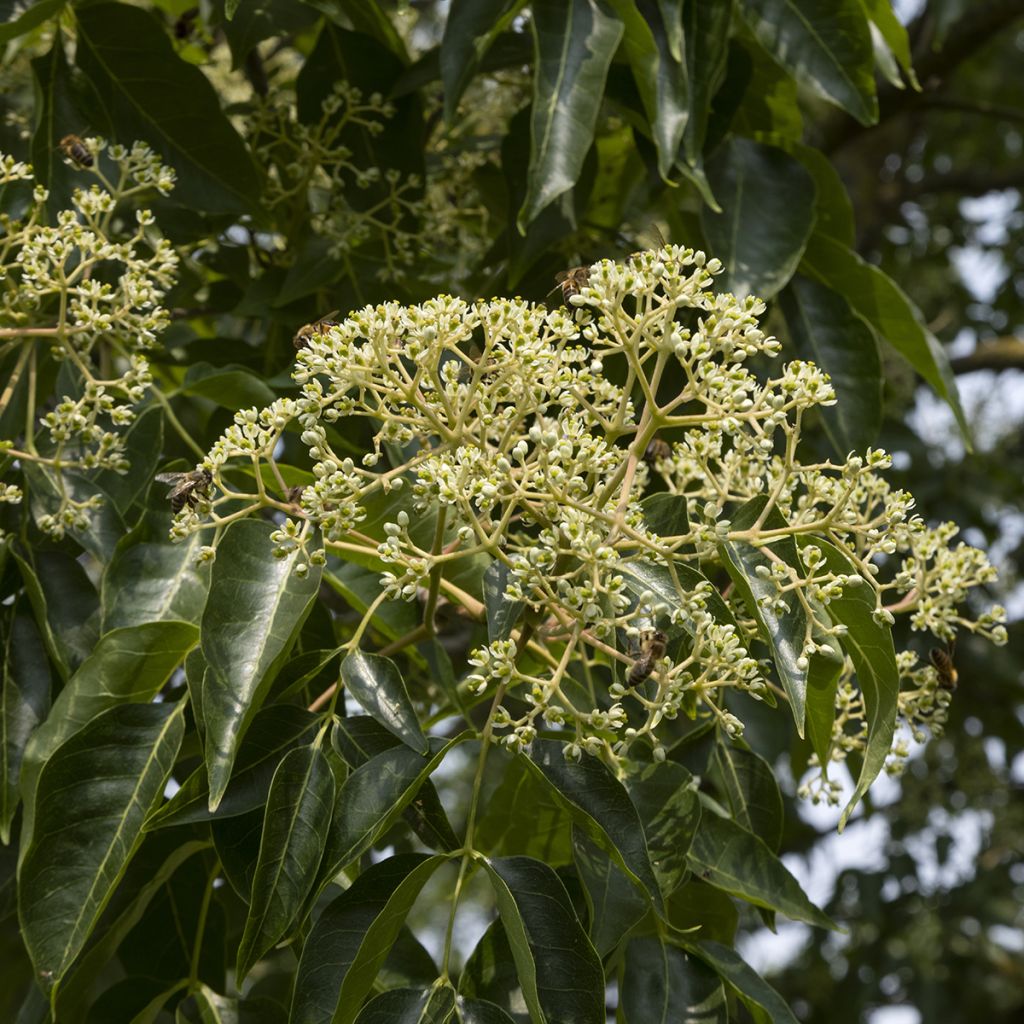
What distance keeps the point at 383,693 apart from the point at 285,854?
0.17 meters

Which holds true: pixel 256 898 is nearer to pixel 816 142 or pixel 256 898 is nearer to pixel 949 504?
pixel 816 142

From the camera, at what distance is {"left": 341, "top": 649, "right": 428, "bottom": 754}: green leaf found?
1.28 meters

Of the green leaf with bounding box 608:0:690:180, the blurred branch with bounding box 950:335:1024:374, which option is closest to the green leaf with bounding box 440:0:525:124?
the green leaf with bounding box 608:0:690:180

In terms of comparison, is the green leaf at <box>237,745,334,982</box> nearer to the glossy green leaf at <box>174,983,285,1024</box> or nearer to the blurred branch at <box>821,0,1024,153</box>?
the glossy green leaf at <box>174,983,285,1024</box>

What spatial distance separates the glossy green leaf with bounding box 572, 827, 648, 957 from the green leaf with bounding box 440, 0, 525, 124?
2.95ft

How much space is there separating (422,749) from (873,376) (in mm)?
924

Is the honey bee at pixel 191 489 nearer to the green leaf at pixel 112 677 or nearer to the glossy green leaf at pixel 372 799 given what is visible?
the green leaf at pixel 112 677

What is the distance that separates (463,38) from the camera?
67.4 inches

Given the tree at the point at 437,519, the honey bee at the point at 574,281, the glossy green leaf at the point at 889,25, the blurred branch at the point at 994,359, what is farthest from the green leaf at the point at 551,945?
the blurred branch at the point at 994,359

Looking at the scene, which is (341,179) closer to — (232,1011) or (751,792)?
(751,792)

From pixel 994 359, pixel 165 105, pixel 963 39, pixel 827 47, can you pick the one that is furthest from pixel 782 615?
pixel 994 359

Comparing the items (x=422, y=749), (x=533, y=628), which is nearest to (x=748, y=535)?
(x=533, y=628)

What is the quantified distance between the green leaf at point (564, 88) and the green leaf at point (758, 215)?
0.92 ft

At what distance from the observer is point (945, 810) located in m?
4.93
